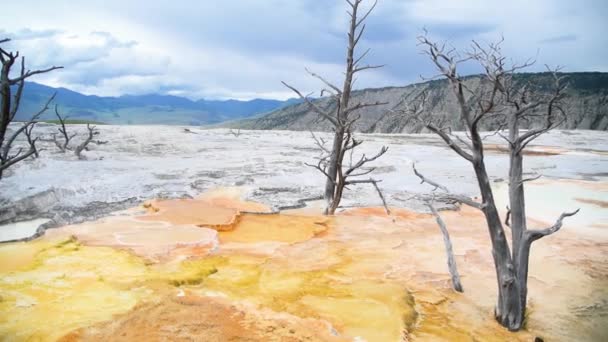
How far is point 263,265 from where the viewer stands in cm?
623

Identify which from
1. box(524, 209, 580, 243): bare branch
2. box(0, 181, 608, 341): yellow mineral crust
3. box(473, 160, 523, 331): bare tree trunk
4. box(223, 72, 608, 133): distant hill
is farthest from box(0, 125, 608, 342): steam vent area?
box(223, 72, 608, 133): distant hill

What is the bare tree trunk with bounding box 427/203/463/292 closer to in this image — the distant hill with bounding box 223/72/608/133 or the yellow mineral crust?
the yellow mineral crust

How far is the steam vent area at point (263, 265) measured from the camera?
4.36 meters

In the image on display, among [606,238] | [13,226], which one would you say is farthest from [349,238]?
[13,226]

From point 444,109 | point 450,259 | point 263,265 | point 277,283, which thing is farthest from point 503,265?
point 444,109

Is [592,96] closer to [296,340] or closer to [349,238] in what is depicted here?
[349,238]

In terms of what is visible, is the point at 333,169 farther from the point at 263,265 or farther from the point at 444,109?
the point at 444,109

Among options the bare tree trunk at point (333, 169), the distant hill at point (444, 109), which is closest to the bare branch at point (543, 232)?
the bare tree trunk at point (333, 169)

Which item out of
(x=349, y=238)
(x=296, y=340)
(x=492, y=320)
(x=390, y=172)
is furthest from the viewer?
(x=390, y=172)

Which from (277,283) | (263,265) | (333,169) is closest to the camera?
(277,283)

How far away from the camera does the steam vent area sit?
4.36 m

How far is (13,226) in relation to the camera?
27.7 ft

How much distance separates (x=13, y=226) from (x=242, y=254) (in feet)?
15.5

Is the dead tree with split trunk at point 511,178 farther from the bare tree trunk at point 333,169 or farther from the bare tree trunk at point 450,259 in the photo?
the bare tree trunk at point 333,169
